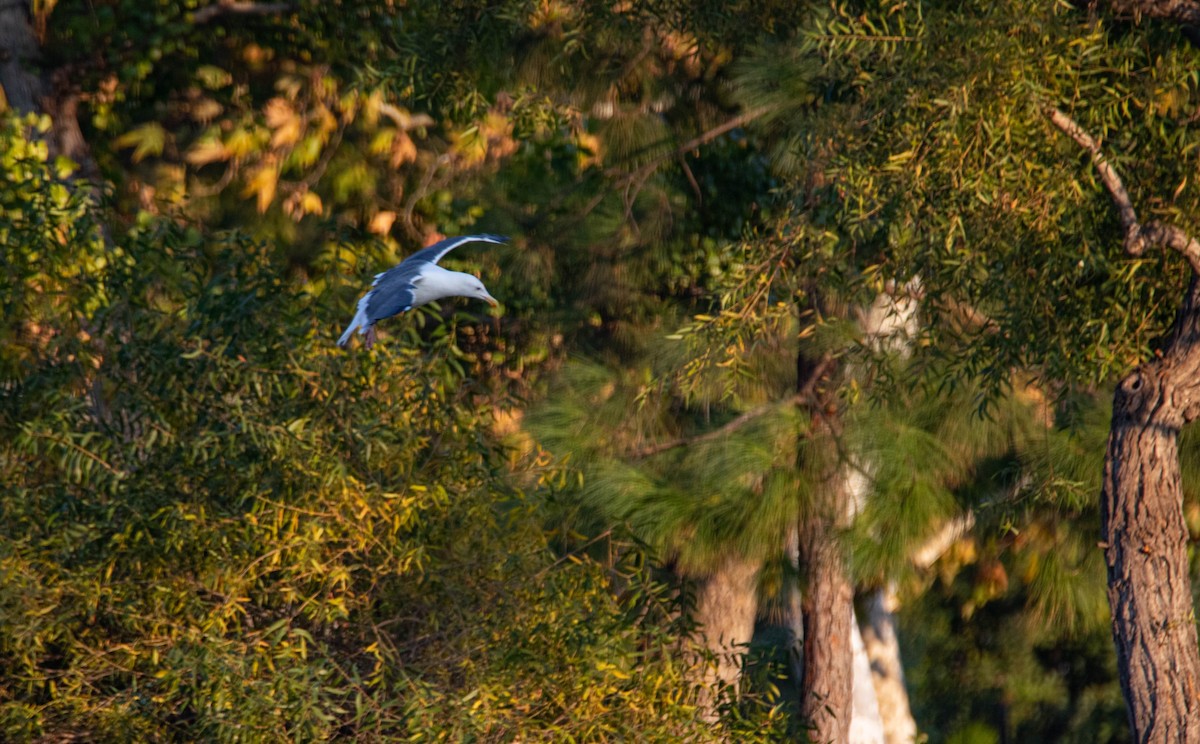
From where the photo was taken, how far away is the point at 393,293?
4.80 meters

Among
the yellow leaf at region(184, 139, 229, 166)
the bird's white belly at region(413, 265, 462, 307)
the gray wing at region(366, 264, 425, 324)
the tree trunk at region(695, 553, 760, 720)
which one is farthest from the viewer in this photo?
the yellow leaf at region(184, 139, 229, 166)

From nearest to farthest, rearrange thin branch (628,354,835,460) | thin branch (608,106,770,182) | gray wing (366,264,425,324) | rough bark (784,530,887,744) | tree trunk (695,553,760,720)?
gray wing (366,264,425,324) < thin branch (628,354,835,460) < thin branch (608,106,770,182) < tree trunk (695,553,760,720) < rough bark (784,530,887,744)

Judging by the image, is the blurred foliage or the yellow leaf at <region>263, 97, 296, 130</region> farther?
the yellow leaf at <region>263, 97, 296, 130</region>

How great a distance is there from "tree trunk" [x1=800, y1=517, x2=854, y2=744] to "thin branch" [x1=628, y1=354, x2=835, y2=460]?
72 centimetres

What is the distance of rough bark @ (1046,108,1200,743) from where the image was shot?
17.3 ft

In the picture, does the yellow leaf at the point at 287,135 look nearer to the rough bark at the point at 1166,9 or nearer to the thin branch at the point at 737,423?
the thin branch at the point at 737,423

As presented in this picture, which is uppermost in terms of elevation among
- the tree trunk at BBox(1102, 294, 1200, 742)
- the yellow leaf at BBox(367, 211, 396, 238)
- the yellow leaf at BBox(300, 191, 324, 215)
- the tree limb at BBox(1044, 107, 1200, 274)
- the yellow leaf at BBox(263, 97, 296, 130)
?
the tree limb at BBox(1044, 107, 1200, 274)

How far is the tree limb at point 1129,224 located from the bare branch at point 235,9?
514 cm

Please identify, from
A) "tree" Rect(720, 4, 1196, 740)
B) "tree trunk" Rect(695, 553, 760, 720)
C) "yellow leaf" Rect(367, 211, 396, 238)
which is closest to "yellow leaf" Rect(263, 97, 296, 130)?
"yellow leaf" Rect(367, 211, 396, 238)

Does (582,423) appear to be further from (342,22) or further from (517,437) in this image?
Answer: (342,22)

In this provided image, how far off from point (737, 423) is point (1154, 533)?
6.63 feet

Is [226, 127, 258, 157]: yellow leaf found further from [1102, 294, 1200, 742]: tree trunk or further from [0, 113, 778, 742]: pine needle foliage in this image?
[1102, 294, 1200, 742]: tree trunk

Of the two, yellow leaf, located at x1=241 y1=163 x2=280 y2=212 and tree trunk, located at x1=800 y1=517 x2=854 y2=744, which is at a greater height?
yellow leaf, located at x1=241 y1=163 x2=280 y2=212

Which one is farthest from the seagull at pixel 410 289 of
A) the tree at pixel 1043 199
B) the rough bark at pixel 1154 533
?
the rough bark at pixel 1154 533
